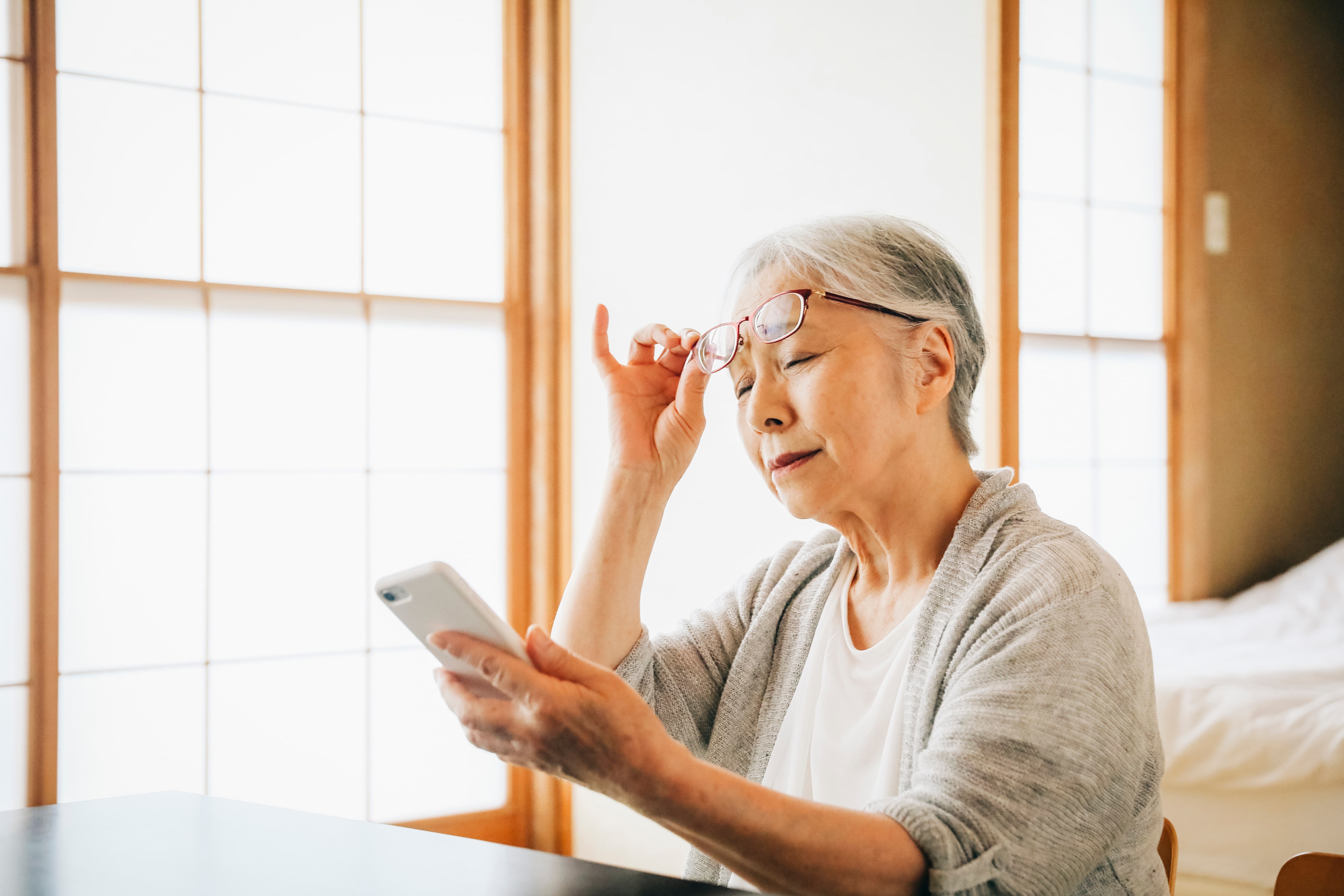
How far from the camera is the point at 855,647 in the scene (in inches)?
50.2

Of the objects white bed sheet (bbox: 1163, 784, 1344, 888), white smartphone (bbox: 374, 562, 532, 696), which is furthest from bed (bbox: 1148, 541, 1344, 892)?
white smartphone (bbox: 374, 562, 532, 696)

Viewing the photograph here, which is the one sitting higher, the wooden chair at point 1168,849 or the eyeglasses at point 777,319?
the eyeglasses at point 777,319

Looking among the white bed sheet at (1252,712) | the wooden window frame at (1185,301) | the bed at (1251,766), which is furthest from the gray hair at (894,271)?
the wooden window frame at (1185,301)

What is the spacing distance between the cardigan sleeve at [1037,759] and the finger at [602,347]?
75cm

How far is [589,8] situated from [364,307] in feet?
3.84

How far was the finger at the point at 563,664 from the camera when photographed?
851 millimetres

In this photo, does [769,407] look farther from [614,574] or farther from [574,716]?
[574,716]

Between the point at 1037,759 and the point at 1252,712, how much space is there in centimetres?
148

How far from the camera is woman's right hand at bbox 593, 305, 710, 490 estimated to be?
4.77ft

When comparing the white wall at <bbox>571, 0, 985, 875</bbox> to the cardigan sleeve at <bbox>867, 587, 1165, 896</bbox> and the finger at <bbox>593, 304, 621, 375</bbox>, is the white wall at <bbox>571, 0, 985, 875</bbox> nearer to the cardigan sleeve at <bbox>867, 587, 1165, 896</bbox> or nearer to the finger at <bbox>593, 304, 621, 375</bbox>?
the finger at <bbox>593, 304, 621, 375</bbox>

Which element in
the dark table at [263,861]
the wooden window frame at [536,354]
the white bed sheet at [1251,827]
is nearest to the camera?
the dark table at [263,861]

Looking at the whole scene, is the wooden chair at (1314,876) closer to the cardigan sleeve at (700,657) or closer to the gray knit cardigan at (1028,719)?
the gray knit cardigan at (1028,719)

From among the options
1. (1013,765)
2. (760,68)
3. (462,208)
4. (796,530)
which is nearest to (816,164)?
(760,68)

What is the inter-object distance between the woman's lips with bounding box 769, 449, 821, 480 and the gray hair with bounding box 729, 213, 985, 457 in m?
0.19
